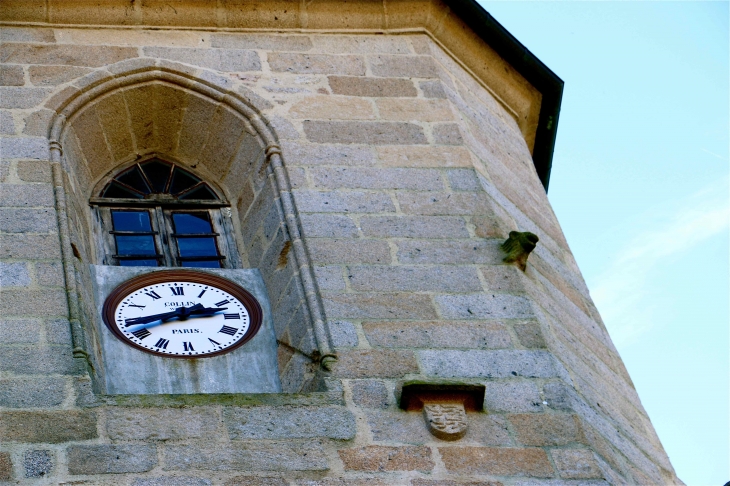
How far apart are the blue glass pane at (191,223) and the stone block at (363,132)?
0.82m

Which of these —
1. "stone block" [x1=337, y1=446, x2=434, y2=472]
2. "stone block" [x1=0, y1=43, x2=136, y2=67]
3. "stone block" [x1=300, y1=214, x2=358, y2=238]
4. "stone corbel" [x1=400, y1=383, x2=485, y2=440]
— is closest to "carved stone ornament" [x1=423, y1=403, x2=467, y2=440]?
"stone corbel" [x1=400, y1=383, x2=485, y2=440]

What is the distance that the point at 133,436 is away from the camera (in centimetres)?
664

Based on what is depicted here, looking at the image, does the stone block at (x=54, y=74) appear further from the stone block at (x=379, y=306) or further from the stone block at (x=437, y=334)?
the stone block at (x=437, y=334)

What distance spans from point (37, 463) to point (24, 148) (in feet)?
8.27

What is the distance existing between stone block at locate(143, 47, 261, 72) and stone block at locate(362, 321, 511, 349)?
2523 millimetres

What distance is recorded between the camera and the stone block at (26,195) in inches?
314

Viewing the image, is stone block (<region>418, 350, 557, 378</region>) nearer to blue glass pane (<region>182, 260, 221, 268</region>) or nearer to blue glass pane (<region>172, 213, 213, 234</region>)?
blue glass pane (<region>182, 260, 221, 268</region>)

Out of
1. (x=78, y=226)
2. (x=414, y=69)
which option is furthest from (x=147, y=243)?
(x=414, y=69)

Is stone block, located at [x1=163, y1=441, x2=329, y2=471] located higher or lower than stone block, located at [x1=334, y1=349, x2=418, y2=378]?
lower

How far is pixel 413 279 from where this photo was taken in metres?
7.85

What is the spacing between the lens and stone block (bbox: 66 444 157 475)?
643 cm

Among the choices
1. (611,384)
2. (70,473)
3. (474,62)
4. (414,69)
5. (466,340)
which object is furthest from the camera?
(474,62)

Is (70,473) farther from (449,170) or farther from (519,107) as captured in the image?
(519,107)

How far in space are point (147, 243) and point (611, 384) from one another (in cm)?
272
